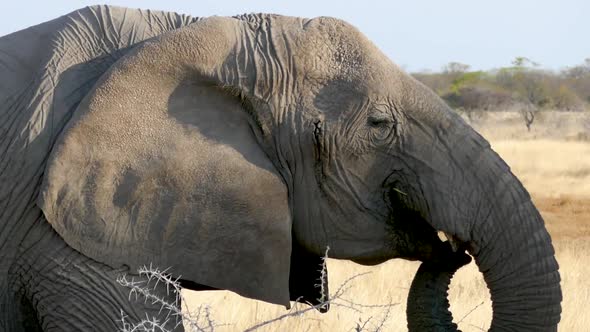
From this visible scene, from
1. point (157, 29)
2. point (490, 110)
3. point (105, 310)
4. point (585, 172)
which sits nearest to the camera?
point (105, 310)

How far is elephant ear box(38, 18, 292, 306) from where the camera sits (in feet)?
12.7

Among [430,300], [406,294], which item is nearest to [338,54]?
[430,300]

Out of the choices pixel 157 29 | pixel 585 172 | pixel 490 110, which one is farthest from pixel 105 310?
pixel 490 110

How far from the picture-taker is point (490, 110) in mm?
41844

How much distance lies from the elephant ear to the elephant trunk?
52cm

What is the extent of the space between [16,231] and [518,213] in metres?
1.58

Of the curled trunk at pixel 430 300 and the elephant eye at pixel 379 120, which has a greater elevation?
the elephant eye at pixel 379 120

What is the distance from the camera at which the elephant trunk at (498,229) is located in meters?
3.88

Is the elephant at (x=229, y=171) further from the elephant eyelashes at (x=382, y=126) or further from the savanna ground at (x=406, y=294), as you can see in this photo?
the savanna ground at (x=406, y=294)

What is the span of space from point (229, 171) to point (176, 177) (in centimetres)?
17

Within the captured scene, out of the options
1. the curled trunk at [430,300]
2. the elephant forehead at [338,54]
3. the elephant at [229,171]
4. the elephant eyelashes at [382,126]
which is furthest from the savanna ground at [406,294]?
the elephant forehead at [338,54]

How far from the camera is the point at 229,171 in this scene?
3938 millimetres

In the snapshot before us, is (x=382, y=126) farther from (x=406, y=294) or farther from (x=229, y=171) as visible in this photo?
(x=406, y=294)

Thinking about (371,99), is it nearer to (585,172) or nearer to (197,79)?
(197,79)
